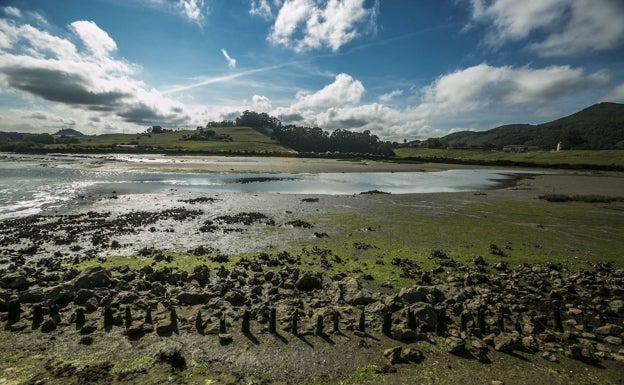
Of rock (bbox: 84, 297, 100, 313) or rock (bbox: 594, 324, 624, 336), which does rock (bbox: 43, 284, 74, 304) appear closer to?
rock (bbox: 84, 297, 100, 313)

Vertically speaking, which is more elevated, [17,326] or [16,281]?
[16,281]

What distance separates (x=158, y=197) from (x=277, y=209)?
21.1 meters

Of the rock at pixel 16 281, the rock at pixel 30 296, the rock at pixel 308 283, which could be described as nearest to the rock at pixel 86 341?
the rock at pixel 30 296

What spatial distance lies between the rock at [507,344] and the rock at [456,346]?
142 cm

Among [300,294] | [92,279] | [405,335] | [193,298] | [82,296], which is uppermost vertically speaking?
[92,279]

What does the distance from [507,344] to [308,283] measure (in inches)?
400

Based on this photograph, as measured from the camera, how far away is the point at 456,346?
1342 centimetres

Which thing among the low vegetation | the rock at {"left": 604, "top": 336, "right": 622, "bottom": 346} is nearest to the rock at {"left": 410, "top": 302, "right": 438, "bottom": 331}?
the rock at {"left": 604, "top": 336, "right": 622, "bottom": 346}

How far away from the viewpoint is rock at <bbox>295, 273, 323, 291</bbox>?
19328mm

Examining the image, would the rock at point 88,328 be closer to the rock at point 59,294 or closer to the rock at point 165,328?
the rock at point 165,328

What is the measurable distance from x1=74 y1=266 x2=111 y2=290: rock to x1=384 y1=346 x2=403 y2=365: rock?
51.0ft

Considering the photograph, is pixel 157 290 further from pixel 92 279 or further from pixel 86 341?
pixel 86 341

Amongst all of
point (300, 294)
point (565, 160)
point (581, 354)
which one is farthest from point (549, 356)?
point (565, 160)

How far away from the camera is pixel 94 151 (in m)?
186
